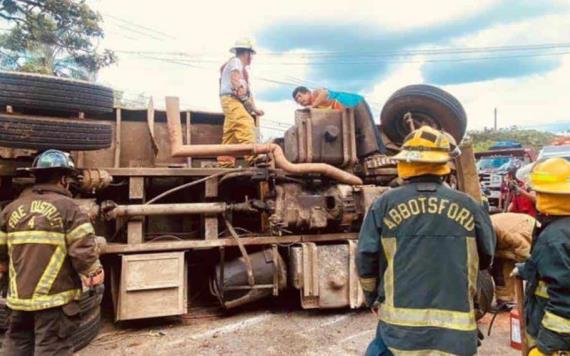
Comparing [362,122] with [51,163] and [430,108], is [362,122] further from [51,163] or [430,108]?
[51,163]

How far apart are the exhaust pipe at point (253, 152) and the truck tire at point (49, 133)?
0.83m

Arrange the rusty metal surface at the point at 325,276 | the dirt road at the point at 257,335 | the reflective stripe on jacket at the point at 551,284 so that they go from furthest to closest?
the rusty metal surface at the point at 325,276 < the dirt road at the point at 257,335 < the reflective stripe on jacket at the point at 551,284

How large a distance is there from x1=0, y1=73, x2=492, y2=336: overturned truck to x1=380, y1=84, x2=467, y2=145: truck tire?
0.01 metres

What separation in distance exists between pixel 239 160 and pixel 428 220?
3702mm

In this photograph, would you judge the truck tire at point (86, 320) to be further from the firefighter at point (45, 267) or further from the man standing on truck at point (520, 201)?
the man standing on truck at point (520, 201)

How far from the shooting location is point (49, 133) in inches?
155

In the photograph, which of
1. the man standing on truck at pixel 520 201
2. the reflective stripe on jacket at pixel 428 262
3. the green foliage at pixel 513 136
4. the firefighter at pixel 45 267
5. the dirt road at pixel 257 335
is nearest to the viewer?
the reflective stripe on jacket at pixel 428 262

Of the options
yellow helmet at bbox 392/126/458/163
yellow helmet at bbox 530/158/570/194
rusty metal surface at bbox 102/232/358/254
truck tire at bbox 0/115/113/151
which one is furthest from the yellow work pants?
yellow helmet at bbox 530/158/570/194

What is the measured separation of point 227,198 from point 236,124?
0.82 metres

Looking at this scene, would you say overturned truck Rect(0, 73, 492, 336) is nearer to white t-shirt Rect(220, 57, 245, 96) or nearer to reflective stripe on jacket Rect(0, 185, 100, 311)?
white t-shirt Rect(220, 57, 245, 96)

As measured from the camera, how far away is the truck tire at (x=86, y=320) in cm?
380

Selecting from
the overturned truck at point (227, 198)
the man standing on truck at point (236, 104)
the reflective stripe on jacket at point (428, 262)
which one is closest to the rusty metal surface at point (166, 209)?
the overturned truck at point (227, 198)

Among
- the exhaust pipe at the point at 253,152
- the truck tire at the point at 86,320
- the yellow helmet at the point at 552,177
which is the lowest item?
the truck tire at the point at 86,320

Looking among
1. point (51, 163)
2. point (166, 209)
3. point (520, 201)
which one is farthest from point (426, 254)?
point (520, 201)
